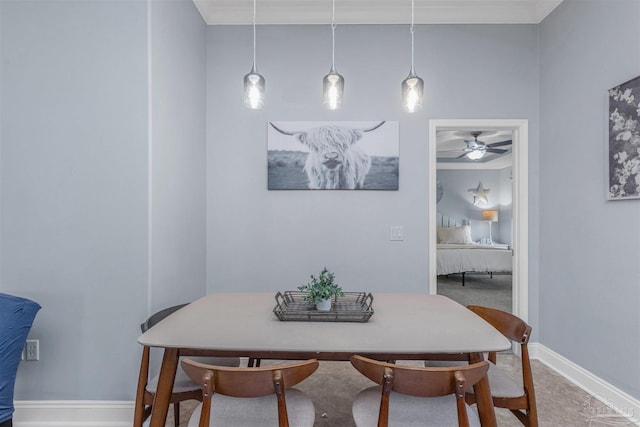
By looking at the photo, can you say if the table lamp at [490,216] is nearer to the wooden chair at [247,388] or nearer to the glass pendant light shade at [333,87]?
the glass pendant light shade at [333,87]

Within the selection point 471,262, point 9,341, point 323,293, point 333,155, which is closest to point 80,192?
point 9,341

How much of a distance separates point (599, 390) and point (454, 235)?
4.98 meters

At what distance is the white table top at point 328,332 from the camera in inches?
50.2

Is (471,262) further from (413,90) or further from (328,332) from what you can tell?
(328,332)

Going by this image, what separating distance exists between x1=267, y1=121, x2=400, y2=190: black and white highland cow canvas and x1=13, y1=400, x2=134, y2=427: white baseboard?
187 centimetres

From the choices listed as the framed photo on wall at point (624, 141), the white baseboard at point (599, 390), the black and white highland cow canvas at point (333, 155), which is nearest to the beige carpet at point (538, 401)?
the white baseboard at point (599, 390)

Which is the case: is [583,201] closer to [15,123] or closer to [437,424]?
[437,424]

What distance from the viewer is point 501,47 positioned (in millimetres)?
2891

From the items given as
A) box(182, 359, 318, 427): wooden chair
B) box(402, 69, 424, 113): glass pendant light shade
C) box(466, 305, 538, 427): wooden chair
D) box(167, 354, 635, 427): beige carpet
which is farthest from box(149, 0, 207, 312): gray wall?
box(466, 305, 538, 427): wooden chair

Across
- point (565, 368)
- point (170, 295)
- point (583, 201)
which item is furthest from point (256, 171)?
point (565, 368)

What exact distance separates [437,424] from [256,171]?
230cm

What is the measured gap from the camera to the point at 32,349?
6.26 ft

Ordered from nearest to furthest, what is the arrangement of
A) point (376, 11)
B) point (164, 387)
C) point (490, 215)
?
point (164, 387) → point (376, 11) → point (490, 215)

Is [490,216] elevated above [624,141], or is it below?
below
